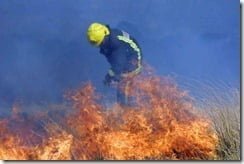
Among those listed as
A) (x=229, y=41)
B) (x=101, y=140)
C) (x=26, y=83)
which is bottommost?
(x=101, y=140)

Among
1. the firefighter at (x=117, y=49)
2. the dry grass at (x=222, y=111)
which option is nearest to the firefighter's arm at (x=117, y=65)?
the firefighter at (x=117, y=49)

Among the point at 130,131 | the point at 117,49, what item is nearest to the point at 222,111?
the point at 130,131

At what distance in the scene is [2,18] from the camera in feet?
7.81

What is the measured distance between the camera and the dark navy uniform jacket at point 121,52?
2.37m

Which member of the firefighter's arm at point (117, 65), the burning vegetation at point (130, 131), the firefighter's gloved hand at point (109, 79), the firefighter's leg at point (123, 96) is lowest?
the burning vegetation at point (130, 131)

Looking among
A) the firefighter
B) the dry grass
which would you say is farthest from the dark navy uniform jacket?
the dry grass

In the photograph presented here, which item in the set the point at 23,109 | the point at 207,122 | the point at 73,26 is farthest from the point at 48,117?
the point at 207,122

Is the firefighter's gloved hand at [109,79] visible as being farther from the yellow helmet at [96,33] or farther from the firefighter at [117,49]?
the yellow helmet at [96,33]

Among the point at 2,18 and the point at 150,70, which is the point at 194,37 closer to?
the point at 150,70

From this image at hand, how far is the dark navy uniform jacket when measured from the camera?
93.2 inches

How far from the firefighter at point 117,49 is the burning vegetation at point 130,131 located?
0.05 meters

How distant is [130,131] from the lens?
92.6 inches

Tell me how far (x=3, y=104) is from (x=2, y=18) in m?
0.31

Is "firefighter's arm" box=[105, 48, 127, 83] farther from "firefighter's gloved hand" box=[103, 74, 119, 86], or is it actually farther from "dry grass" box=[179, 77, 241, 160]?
"dry grass" box=[179, 77, 241, 160]
